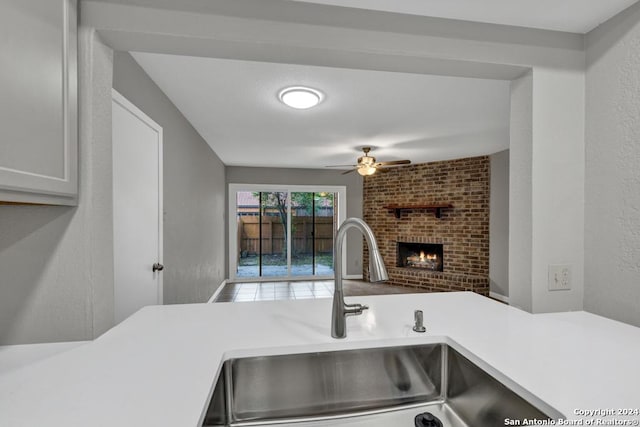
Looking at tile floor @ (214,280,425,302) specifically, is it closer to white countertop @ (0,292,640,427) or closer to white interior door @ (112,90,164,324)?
white interior door @ (112,90,164,324)

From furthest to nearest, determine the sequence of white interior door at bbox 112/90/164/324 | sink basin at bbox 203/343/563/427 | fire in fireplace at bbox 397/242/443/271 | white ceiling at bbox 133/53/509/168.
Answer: fire in fireplace at bbox 397/242/443/271 → white ceiling at bbox 133/53/509/168 → white interior door at bbox 112/90/164/324 → sink basin at bbox 203/343/563/427

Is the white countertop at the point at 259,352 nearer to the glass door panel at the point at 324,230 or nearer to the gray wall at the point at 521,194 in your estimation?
the gray wall at the point at 521,194

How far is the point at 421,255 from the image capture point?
5754 millimetres

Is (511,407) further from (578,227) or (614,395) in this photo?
(578,227)

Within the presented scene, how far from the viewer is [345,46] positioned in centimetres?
115

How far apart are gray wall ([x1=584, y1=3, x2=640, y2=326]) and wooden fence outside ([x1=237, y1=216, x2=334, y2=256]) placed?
515 cm

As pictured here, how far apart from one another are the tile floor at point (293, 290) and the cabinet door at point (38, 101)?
4.06m

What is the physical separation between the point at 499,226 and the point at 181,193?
15.7 ft

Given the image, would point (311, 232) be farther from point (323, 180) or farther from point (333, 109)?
point (333, 109)

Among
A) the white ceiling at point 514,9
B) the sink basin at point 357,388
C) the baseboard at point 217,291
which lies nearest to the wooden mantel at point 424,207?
the baseboard at point 217,291

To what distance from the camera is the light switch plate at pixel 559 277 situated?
1.26 m

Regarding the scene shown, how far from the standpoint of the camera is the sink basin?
2.83ft

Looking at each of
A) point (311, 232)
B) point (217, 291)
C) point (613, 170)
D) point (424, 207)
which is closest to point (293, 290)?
point (217, 291)


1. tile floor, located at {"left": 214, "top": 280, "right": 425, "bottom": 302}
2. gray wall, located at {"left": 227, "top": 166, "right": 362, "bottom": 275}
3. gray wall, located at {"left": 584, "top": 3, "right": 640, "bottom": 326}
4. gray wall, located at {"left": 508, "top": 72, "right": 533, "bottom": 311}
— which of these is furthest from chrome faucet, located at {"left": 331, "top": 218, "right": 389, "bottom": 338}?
gray wall, located at {"left": 227, "top": 166, "right": 362, "bottom": 275}
